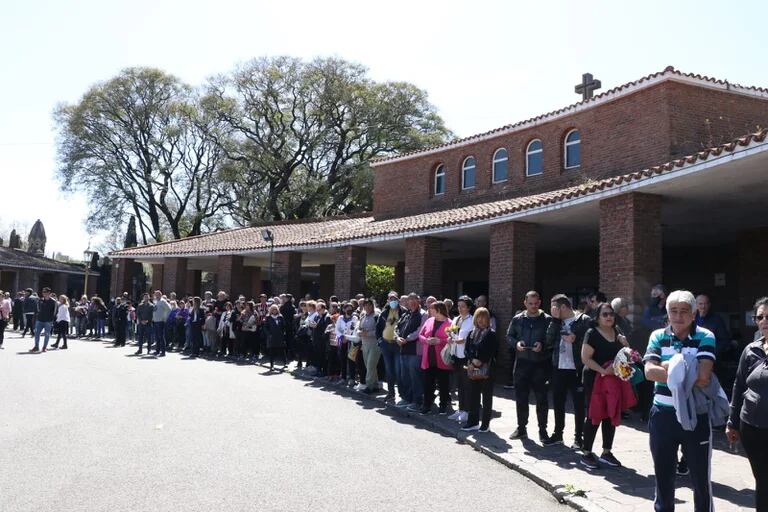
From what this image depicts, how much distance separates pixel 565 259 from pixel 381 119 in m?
25.7

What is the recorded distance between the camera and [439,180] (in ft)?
74.0

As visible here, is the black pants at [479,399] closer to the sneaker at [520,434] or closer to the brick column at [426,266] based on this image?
the sneaker at [520,434]

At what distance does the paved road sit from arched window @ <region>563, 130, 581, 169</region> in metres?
10.1

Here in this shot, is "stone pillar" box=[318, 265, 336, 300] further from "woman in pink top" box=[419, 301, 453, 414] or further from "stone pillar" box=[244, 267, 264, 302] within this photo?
"woman in pink top" box=[419, 301, 453, 414]

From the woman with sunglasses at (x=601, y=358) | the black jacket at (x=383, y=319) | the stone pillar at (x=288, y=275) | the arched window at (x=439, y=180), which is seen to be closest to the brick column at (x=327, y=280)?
the stone pillar at (x=288, y=275)

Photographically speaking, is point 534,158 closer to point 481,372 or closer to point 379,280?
point 481,372

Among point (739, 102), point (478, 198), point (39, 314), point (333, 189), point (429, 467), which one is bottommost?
point (429, 467)

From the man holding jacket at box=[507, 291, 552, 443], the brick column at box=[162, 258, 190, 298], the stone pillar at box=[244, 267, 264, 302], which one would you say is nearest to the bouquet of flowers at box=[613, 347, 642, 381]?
the man holding jacket at box=[507, 291, 552, 443]

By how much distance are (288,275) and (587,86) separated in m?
11.9

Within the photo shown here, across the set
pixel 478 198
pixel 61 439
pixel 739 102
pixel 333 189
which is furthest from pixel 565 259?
pixel 333 189

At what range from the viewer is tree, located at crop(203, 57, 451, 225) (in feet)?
140

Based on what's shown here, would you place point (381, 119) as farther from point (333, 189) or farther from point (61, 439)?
point (61, 439)

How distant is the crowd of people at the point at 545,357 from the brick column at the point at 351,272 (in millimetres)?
2634

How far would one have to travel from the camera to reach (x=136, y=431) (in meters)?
7.95
